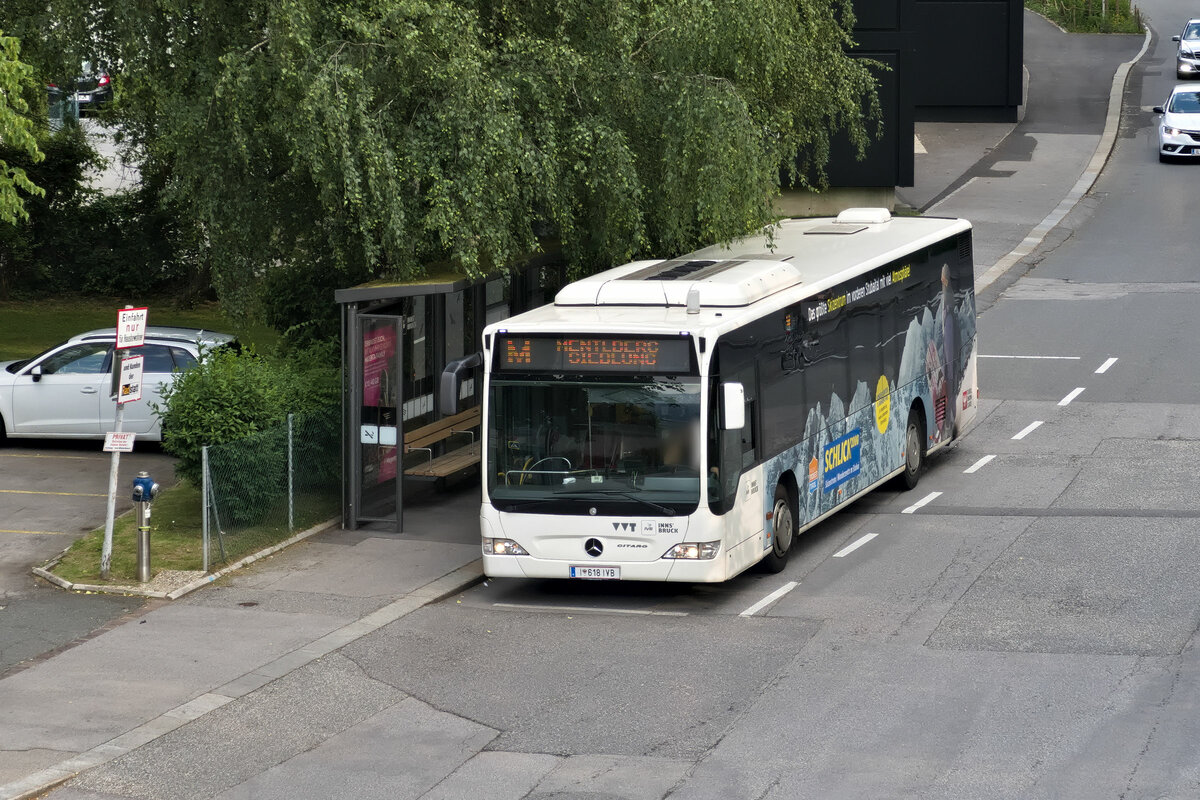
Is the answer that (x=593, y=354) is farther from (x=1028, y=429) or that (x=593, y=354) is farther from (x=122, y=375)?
(x=1028, y=429)

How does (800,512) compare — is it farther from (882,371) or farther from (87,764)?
(87,764)

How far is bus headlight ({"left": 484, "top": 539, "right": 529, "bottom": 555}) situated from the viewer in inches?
561

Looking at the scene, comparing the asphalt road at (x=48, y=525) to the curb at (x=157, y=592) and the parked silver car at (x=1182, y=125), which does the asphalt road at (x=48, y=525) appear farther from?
the parked silver car at (x=1182, y=125)

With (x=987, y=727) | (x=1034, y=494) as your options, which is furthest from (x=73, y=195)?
(x=987, y=727)

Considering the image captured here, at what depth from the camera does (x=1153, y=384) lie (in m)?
23.4

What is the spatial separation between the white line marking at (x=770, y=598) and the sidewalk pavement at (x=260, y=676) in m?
2.74

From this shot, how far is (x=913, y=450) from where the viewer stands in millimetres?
18906

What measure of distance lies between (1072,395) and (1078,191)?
54.5 ft

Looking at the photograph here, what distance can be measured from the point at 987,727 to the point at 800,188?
25247 millimetres

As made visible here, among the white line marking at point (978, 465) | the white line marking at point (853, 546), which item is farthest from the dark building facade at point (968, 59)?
the white line marking at point (853, 546)

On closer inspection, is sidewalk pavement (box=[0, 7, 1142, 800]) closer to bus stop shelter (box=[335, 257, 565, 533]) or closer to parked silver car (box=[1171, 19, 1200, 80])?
bus stop shelter (box=[335, 257, 565, 533])

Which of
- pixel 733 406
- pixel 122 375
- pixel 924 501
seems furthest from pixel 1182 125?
pixel 122 375

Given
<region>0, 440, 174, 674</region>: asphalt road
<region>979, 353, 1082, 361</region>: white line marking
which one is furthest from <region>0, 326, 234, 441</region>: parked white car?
<region>979, 353, 1082, 361</region>: white line marking

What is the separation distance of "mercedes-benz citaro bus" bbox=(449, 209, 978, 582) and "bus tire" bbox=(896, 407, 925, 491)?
95.4 inches
